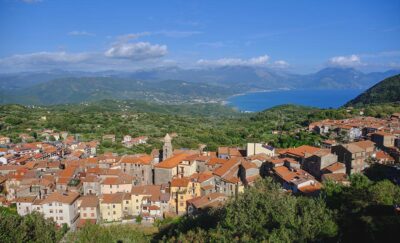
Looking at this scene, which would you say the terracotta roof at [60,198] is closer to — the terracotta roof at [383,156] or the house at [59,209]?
the house at [59,209]

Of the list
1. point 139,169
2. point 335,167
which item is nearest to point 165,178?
point 139,169

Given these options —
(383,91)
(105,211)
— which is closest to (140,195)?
(105,211)

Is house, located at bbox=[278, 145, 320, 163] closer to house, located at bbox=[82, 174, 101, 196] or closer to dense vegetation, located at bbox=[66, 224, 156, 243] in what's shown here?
dense vegetation, located at bbox=[66, 224, 156, 243]

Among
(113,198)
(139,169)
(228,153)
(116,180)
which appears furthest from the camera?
(228,153)

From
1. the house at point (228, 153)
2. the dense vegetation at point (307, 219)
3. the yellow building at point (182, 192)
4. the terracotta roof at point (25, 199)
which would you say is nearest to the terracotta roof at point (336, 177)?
the dense vegetation at point (307, 219)

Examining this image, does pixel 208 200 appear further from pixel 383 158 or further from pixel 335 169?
pixel 383 158

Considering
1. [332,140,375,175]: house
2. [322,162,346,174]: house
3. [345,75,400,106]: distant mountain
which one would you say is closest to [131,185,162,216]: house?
[322,162,346,174]: house
